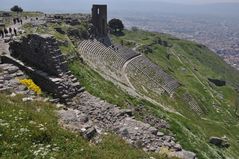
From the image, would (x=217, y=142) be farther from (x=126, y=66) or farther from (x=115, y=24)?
(x=115, y=24)

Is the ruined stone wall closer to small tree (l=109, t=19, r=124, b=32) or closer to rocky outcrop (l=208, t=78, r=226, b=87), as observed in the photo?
small tree (l=109, t=19, r=124, b=32)

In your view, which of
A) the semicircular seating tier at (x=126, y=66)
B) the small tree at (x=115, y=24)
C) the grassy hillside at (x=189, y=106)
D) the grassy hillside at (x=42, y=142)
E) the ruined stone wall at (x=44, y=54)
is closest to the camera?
the grassy hillside at (x=42, y=142)

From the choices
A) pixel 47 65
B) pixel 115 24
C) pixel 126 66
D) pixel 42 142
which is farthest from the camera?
pixel 115 24

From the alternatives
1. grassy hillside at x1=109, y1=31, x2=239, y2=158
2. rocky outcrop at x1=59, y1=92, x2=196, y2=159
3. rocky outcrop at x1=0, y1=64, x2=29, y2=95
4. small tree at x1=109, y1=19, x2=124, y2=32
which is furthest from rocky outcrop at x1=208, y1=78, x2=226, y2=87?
rocky outcrop at x1=0, y1=64, x2=29, y2=95

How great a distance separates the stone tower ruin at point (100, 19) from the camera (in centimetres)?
9975

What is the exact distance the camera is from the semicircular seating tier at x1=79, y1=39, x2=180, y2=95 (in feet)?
236

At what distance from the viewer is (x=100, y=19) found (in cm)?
10038

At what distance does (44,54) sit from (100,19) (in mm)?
64070

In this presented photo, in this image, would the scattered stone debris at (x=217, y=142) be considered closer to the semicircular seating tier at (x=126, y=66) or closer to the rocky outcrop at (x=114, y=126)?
the semicircular seating tier at (x=126, y=66)

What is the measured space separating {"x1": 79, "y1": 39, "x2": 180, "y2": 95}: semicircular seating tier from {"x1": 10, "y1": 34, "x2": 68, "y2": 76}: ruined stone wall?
26126 millimetres

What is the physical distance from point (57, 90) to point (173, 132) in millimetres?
10805

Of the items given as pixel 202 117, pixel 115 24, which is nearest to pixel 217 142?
pixel 202 117

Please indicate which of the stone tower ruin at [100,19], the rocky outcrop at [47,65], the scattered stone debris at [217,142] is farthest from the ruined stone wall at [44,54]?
the stone tower ruin at [100,19]

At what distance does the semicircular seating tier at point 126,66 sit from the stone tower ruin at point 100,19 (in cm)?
577
